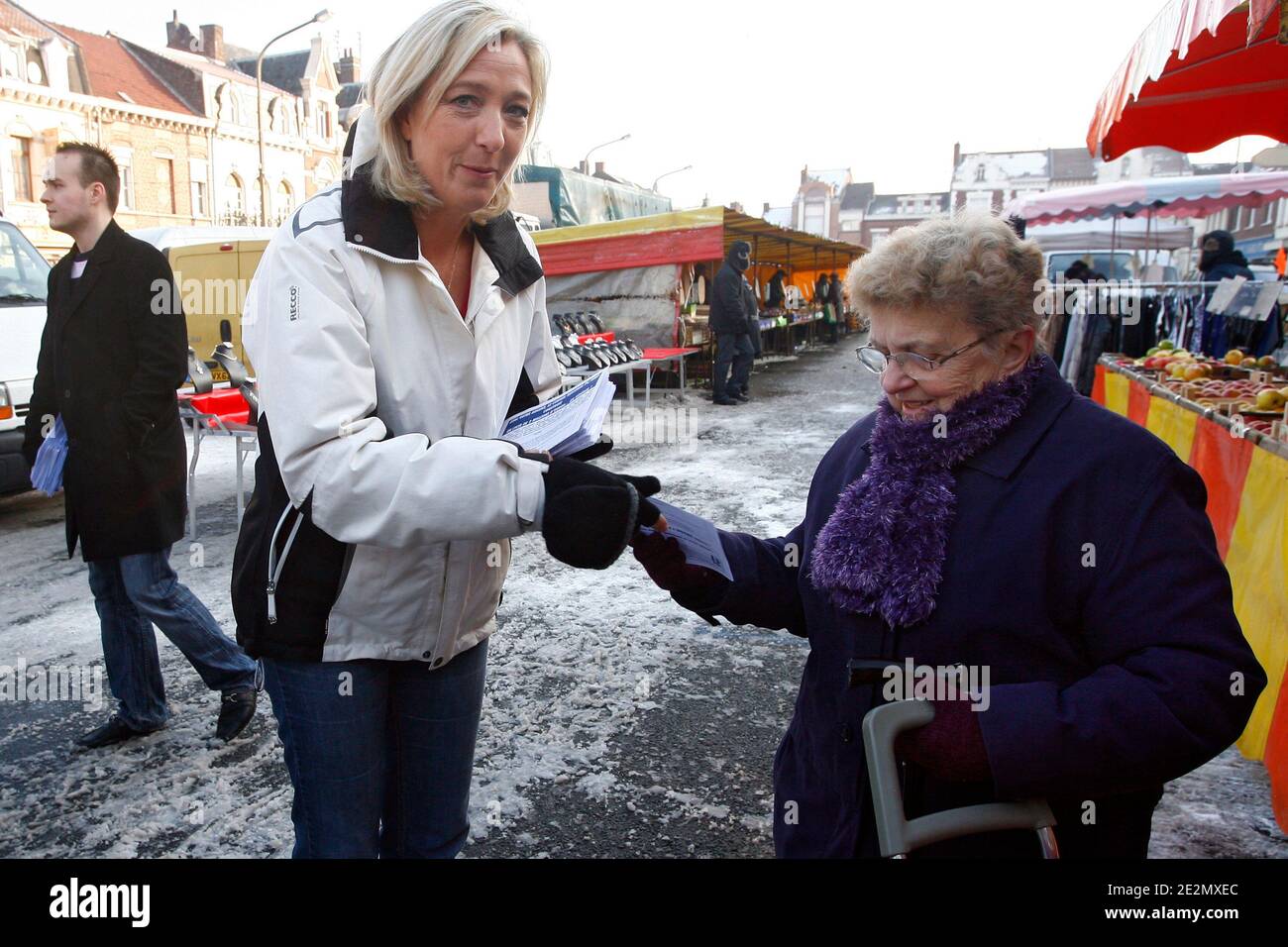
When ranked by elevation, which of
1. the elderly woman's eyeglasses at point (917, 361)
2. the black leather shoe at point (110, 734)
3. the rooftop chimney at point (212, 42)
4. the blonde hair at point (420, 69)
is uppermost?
the rooftop chimney at point (212, 42)

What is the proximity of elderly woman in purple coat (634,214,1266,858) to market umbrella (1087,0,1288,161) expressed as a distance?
9.67 ft

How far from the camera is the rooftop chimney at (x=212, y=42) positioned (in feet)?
146

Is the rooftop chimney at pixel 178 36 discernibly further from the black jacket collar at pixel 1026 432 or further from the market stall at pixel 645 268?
the black jacket collar at pixel 1026 432

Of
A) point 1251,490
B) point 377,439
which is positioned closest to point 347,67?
point 1251,490

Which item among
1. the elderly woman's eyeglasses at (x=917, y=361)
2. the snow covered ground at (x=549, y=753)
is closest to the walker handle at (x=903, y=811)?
the elderly woman's eyeglasses at (x=917, y=361)

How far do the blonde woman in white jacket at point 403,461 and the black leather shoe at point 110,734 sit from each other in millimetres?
2069

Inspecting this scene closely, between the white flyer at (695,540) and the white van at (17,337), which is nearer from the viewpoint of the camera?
the white flyer at (695,540)

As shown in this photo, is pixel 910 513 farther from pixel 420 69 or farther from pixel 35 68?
pixel 35 68

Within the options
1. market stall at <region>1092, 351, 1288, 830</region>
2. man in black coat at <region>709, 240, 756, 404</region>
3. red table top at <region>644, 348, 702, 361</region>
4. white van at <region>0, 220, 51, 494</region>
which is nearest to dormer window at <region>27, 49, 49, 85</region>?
red table top at <region>644, 348, 702, 361</region>

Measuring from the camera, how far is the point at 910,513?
58.6 inches

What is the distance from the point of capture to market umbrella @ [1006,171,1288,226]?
1064 cm

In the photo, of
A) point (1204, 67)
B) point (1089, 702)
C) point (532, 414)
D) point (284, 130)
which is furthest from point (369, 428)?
point (284, 130)
